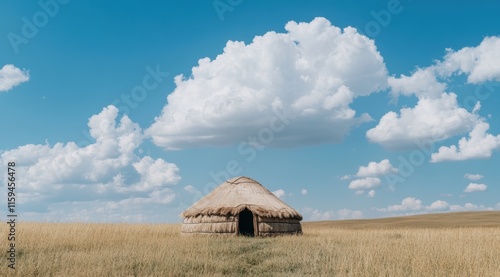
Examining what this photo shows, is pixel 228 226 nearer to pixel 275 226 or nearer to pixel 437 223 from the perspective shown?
pixel 275 226

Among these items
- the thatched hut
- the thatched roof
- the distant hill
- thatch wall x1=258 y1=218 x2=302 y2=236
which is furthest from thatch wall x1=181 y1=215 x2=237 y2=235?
the distant hill

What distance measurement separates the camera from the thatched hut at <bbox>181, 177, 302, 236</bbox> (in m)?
19.7

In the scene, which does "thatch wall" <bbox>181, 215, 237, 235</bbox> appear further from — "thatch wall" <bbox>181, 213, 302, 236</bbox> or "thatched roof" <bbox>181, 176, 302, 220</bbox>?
"thatched roof" <bbox>181, 176, 302, 220</bbox>

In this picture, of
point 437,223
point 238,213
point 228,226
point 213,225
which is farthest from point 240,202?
point 437,223

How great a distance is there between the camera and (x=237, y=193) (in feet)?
70.1

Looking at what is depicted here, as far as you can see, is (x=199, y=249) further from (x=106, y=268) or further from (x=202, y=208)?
(x=202, y=208)

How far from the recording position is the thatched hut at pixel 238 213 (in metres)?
19.7

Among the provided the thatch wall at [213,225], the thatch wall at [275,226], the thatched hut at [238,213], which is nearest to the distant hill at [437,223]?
the thatch wall at [275,226]

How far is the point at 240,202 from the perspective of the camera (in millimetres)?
20203

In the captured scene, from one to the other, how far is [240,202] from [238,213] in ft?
2.05

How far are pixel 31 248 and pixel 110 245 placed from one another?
2.42m

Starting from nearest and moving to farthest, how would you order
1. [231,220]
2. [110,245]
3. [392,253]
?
[392,253] → [110,245] → [231,220]

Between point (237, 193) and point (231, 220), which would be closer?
point (231, 220)

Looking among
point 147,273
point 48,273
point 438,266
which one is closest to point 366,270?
point 438,266
